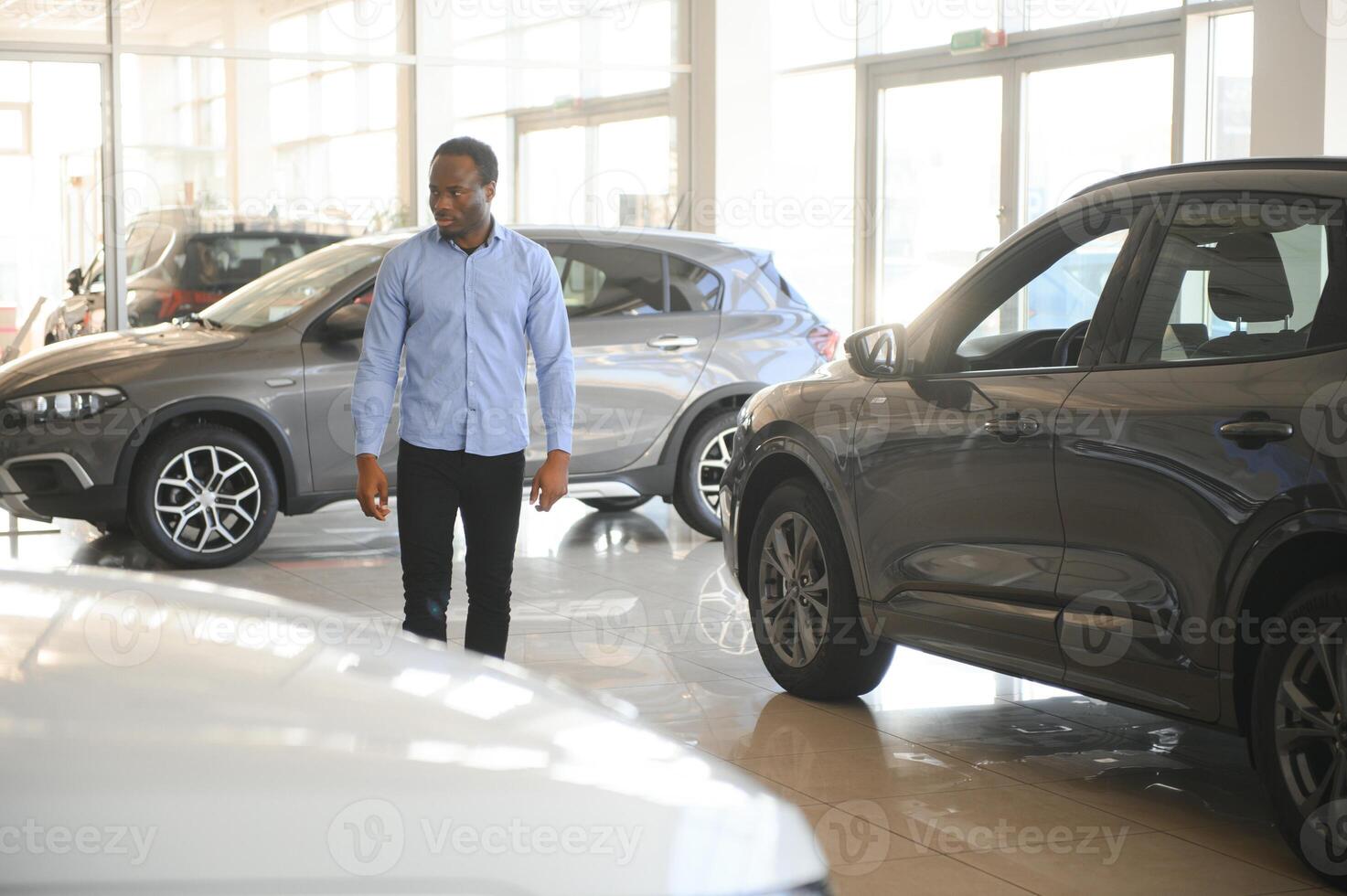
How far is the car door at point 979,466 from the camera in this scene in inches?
186

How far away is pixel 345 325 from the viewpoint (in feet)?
29.3

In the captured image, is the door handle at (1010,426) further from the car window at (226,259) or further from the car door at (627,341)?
the car window at (226,259)

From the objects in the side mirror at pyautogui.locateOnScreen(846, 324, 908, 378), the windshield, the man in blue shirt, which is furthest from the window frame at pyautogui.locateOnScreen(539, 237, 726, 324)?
the man in blue shirt

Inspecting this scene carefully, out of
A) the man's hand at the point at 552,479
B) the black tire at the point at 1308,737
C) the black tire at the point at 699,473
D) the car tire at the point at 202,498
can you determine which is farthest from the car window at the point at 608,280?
the black tire at the point at 1308,737

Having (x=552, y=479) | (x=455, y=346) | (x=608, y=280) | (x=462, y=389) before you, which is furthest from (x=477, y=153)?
(x=608, y=280)

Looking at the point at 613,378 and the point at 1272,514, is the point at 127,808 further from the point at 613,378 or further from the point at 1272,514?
the point at 613,378

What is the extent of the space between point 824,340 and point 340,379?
302cm

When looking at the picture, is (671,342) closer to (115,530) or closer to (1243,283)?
(115,530)

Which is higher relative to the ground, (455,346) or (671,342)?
(455,346)

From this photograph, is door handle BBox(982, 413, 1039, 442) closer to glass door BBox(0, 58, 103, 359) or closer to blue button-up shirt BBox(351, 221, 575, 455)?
blue button-up shirt BBox(351, 221, 575, 455)

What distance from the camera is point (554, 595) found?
8.16 meters

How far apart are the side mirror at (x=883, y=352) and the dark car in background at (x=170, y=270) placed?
9356mm

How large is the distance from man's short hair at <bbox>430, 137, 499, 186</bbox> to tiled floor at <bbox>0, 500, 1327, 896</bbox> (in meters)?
1.71

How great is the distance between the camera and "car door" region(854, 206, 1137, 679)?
186 inches
